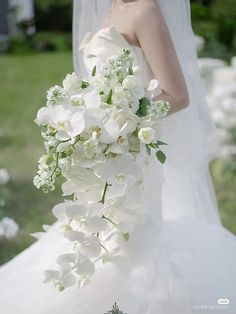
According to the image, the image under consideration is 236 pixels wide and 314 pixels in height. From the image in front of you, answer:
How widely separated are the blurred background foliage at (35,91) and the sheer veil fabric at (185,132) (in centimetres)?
161

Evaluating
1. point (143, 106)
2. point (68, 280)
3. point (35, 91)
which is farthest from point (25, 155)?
point (143, 106)

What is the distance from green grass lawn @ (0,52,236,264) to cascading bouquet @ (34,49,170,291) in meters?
2.14

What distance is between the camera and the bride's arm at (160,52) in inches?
103

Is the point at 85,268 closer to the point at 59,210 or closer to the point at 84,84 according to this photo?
the point at 59,210

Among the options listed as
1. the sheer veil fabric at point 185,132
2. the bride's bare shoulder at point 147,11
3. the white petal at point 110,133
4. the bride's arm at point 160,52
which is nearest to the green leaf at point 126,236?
the white petal at point 110,133

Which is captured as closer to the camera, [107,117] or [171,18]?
[107,117]

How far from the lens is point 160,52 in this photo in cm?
261

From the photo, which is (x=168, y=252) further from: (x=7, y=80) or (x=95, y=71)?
(x=7, y=80)

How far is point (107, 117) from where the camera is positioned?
2.23m

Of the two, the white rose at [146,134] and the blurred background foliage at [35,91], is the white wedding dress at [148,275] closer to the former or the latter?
the white rose at [146,134]

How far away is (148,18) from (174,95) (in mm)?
305

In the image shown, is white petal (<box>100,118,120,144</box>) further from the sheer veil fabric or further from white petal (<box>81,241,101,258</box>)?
the sheer veil fabric

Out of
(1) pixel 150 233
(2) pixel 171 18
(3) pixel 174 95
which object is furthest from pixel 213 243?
(2) pixel 171 18

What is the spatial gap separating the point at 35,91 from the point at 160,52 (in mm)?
8302
